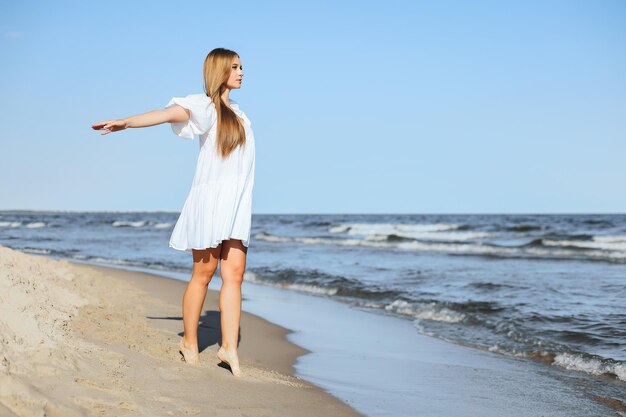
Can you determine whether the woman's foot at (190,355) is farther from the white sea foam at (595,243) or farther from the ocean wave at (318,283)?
the white sea foam at (595,243)

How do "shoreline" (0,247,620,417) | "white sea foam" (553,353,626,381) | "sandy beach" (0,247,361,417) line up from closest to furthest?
"sandy beach" (0,247,361,417), "shoreline" (0,247,620,417), "white sea foam" (553,353,626,381)

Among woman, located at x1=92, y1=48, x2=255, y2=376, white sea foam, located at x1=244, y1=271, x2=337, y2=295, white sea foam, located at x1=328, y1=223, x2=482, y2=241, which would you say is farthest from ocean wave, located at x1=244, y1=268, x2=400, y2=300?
white sea foam, located at x1=328, y1=223, x2=482, y2=241

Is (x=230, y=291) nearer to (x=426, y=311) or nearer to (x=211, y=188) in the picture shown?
(x=211, y=188)

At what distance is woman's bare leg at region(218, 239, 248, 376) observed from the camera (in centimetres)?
401

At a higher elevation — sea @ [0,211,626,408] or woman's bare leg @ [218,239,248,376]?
woman's bare leg @ [218,239,248,376]

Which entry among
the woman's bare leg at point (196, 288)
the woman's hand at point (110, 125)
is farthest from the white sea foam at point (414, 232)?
the woman's hand at point (110, 125)

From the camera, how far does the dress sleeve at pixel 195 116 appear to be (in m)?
3.76

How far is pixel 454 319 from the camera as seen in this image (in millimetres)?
7902

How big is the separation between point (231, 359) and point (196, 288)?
1.66 ft

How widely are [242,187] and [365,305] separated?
5.50 meters

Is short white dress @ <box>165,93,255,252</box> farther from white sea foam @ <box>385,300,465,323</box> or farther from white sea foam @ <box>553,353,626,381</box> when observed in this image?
white sea foam @ <box>385,300,465,323</box>

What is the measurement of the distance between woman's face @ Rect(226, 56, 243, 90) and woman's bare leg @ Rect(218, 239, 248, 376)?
0.93 m

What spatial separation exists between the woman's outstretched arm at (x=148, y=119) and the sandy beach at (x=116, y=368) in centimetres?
105

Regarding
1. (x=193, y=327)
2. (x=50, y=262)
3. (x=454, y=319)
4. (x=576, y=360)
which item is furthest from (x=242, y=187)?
(x=50, y=262)
